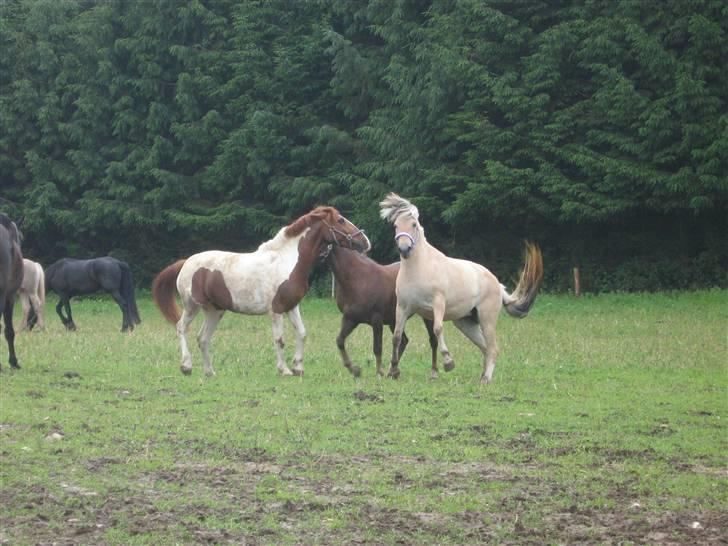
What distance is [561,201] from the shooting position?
28.2 m

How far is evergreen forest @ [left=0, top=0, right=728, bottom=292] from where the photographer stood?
27188mm

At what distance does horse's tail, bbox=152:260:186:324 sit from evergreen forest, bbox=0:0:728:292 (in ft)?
49.4

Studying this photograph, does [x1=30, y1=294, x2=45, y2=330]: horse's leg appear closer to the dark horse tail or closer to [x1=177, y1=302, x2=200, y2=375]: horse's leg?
the dark horse tail

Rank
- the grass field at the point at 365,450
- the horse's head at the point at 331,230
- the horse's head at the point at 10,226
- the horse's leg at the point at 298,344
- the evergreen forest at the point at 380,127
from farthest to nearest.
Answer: the evergreen forest at the point at 380,127 < the horse's head at the point at 331,230 < the horse's leg at the point at 298,344 < the horse's head at the point at 10,226 < the grass field at the point at 365,450

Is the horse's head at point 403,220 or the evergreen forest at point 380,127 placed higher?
the evergreen forest at point 380,127

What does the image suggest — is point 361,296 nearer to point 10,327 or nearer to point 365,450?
point 10,327

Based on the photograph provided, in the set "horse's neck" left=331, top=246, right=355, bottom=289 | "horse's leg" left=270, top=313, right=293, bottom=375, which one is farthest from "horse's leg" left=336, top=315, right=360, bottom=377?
"horse's leg" left=270, top=313, right=293, bottom=375

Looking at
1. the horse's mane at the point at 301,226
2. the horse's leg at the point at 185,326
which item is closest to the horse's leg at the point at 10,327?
the horse's leg at the point at 185,326

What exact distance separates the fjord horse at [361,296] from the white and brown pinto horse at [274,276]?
23cm

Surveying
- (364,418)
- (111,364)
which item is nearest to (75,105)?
(111,364)

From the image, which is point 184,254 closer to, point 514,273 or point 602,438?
point 514,273

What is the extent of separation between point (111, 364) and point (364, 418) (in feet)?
17.4

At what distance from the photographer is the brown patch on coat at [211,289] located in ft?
43.8

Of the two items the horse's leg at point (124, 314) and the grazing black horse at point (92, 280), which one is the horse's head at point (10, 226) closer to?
the horse's leg at point (124, 314)
